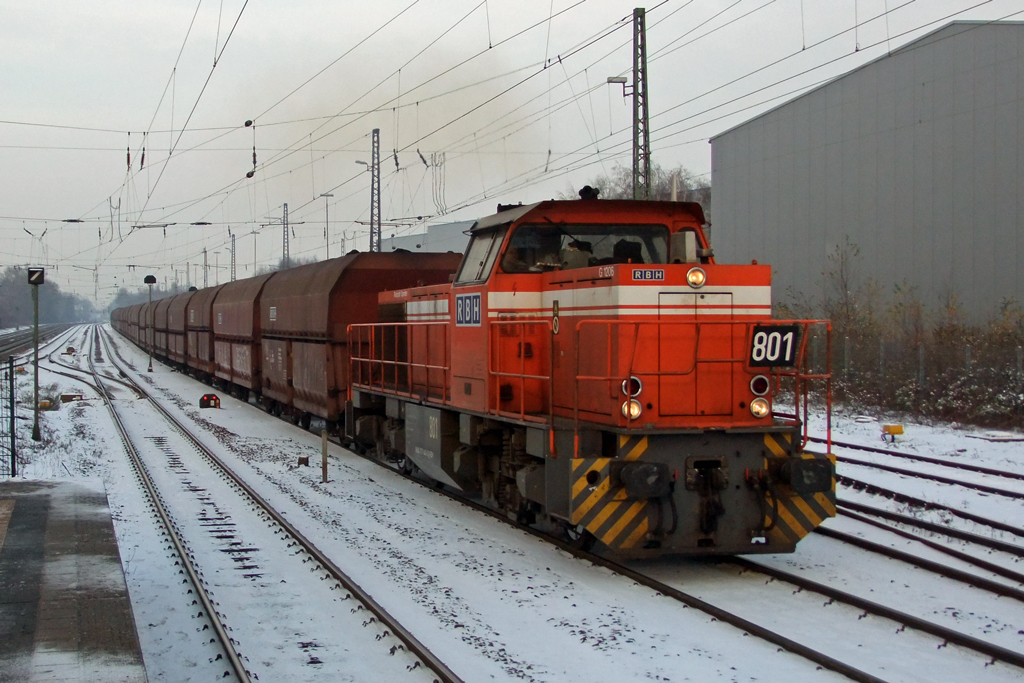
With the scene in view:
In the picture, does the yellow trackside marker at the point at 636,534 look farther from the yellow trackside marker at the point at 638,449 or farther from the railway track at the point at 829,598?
the yellow trackside marker at the point at 638,449

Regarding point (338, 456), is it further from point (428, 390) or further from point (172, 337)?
point (172, 337)

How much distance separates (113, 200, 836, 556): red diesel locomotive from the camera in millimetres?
7664

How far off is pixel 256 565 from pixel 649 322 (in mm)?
4298

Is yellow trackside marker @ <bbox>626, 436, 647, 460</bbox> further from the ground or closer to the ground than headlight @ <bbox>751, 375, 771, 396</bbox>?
closer to the ground

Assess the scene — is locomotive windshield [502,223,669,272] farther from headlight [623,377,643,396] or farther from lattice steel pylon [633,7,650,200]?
lattice steel pylon [633,7,650,200]

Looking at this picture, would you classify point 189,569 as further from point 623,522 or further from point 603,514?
point 623,522

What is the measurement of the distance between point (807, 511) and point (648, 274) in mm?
2446

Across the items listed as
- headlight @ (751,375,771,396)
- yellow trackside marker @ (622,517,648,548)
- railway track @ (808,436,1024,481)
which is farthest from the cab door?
railway track @ (808,436,1024,481)

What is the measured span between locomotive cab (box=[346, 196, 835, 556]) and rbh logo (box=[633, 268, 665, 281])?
0.01m

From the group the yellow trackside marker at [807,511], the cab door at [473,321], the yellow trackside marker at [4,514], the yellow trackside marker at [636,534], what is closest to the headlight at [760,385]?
the yellow trackside marker at [807,511]

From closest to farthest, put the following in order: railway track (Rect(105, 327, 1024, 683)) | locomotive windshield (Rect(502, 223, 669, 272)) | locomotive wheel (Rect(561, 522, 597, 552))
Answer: railway track (Rect(105, 327, 1024, 683)), locomotive wheel (Rect(561, 522, 597, 552)), locomotive windshield (Rect(502, 223, 669, 272))

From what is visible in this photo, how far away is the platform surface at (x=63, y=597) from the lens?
201 inches

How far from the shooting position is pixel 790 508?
25.7 feet

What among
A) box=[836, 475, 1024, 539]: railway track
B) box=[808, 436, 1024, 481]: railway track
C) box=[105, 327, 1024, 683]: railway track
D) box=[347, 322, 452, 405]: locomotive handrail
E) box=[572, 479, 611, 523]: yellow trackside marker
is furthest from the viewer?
box=[808, 436, 1024, 481]: railway track
